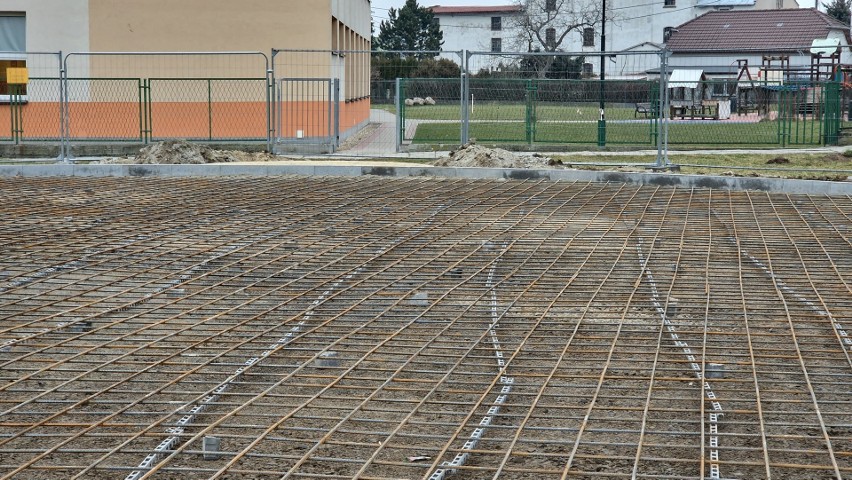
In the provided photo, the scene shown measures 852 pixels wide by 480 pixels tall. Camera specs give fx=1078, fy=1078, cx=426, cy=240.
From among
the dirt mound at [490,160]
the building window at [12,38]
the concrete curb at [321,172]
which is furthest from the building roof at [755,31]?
the concrete curb at [321,172]

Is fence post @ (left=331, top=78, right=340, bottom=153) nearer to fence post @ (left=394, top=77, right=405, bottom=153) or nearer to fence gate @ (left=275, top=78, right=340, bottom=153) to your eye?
fence gate @ (left=275, top=78, right=340, bottom=153)

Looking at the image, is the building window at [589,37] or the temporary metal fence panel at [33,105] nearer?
the temporary metal fence panel at [33,105]

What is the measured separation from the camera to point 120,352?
19.0ft

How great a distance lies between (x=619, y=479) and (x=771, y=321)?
2989mm

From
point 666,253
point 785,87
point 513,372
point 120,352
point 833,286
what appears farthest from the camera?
point 785,87

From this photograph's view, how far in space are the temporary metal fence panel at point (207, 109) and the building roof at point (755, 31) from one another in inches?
1307

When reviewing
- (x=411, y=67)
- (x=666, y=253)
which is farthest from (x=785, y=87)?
(x=666, y=253)

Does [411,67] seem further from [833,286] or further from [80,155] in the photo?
[833,286]

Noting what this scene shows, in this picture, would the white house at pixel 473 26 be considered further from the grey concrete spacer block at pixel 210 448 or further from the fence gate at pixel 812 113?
the grey concrete spacer block at pixel 210 448

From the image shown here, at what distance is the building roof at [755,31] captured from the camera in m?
48.3

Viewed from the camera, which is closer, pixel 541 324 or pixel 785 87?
pixel 541 324

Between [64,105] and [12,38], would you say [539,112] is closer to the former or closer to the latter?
[64,105]

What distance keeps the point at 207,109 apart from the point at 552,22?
1908 inches

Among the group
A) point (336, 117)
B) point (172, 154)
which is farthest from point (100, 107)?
point (172, 154)
